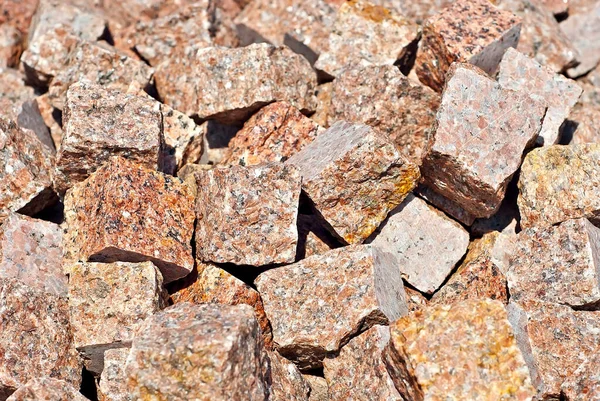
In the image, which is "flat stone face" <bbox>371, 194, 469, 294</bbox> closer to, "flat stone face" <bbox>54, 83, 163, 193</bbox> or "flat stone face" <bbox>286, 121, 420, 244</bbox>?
"flat stone face" <bbox>286, 121, 420, 244</bbox>

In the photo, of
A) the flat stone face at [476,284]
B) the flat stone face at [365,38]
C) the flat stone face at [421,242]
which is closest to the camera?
the flat stone face at [476,284]

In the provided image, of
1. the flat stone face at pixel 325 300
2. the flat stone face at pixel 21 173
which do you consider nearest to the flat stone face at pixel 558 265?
the flat stone face at pixel 325 300

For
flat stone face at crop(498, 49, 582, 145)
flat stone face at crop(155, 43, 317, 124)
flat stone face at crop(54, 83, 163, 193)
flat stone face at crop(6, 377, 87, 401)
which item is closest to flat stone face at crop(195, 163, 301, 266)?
flat stone face at crop(54, 83, 163, 193)

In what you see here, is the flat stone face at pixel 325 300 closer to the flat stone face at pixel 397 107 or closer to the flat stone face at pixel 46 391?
the flat stone face at pixel 397 107

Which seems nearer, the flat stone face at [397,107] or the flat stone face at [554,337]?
the flat stone face at [554,337]

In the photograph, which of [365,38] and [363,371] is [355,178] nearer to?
[363,371]

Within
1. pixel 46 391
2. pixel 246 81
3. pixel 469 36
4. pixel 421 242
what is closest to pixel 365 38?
pixel 469 36

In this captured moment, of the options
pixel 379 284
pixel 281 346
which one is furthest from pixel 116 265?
pixel 379 284
